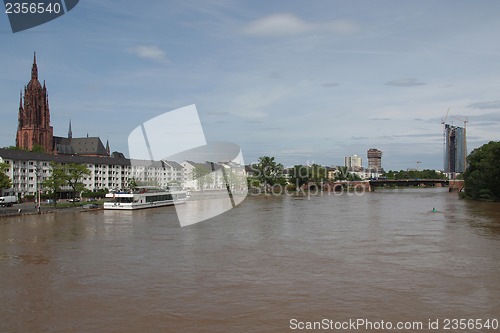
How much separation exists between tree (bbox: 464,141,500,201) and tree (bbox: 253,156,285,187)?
6644 centimetres

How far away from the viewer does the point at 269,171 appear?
148m

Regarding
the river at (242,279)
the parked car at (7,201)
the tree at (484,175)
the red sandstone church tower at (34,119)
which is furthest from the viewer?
the red sandstone church tower at (34,119)

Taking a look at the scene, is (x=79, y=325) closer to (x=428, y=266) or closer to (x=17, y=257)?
(x=17, y=257)

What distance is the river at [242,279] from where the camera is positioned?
630 inches

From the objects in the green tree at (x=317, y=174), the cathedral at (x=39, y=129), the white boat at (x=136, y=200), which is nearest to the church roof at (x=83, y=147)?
the cathedral at (x=39, y=129)

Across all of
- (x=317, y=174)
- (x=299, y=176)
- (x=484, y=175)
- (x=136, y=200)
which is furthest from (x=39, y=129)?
(x=484, y=175)

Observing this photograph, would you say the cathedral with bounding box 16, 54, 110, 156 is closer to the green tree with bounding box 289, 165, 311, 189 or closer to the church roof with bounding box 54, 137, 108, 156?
the church roof with bounding box 54, 137, 108, 156

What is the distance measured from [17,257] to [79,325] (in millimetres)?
14110

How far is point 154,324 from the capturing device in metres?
15.4

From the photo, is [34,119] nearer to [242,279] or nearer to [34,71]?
[34,71]

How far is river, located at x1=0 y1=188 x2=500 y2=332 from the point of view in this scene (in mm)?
15992

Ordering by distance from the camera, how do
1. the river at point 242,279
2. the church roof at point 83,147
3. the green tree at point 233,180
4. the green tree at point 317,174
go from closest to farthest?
1. the river at point 242,279
2. the green tree at point 233,180
3. the green tree at point 317,174
4. the church roof at point 83,147

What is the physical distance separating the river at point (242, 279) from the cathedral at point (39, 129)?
5106 inches

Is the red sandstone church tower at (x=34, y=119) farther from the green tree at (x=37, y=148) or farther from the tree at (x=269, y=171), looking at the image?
the tree at (x=269, y=171)
